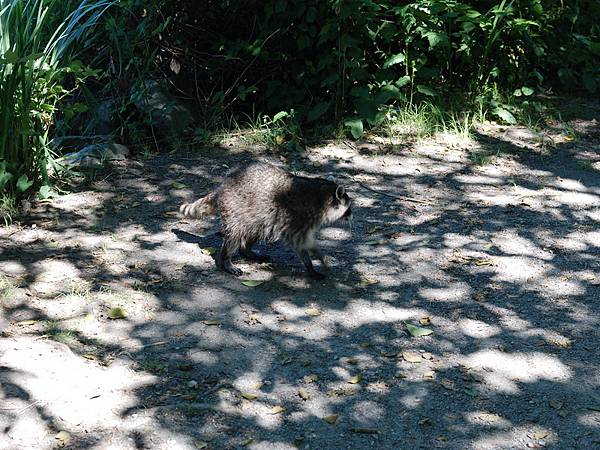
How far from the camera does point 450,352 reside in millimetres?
4781

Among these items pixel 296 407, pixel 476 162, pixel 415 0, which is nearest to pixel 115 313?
pixel 296 407

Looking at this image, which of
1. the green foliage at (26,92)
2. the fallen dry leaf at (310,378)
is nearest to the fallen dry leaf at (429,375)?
the fallen dry leaf at (310,378)

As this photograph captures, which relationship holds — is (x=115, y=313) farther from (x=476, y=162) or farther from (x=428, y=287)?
(x=476, y=162)

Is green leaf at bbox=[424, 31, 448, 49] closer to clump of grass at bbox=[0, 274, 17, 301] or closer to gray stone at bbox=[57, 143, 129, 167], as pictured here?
gray stone at bbox=[57, 143, 129, 167]

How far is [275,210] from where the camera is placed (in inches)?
224

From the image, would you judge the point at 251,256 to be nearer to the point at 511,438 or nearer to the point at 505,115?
the point at 511,438

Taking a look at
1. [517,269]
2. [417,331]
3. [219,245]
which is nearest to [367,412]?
[417,331]

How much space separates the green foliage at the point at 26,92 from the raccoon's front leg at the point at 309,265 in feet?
7.32

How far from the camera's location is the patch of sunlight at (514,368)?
4.50m

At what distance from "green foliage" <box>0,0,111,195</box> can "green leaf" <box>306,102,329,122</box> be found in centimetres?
229

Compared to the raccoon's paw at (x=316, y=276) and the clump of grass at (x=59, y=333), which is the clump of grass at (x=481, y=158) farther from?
the clump of grass at (x=59, y=333)

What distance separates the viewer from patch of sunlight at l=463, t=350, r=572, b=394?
14.8 ft

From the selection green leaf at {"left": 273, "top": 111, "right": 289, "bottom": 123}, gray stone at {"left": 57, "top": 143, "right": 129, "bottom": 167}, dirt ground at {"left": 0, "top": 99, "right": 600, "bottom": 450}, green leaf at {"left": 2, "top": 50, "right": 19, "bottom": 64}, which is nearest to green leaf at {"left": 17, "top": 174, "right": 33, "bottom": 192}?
dirt ground at {"left": 0, "top": 99, "right": 600, "bottom": 450}

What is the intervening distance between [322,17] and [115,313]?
411 centimetres
